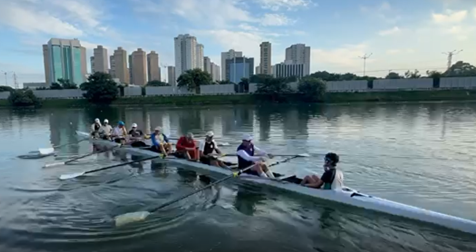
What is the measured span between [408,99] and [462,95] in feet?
38.0

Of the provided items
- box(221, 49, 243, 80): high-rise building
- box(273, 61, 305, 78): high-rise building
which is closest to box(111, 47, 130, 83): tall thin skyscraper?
box(221, 49, 243, 80): high-rise building

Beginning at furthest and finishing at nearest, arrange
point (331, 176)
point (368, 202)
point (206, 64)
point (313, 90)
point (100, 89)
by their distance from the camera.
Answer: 1. point (206, 64)
2. point (100, 89)
3. point (313, 90)
4. point (331, 176)
5. point (368, 202)

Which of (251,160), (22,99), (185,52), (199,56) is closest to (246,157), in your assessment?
(251,160)

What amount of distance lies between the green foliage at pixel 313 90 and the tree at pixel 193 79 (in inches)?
1120

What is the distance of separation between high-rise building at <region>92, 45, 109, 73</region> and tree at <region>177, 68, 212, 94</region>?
297 feet

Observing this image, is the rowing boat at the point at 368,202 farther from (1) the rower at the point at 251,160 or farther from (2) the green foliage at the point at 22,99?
(2) the green foliage at the point at 22,99

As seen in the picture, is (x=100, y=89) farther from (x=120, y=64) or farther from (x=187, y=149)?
(x=120, y=64)

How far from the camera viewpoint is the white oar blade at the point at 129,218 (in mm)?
8125

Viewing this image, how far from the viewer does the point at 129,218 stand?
821cm

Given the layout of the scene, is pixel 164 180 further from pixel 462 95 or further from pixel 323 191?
pixel 462 95

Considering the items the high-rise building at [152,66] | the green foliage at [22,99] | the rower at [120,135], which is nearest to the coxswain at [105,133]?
the rower at [120,135]

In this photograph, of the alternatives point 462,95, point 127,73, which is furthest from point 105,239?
point 127,73

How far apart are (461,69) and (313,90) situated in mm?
60190

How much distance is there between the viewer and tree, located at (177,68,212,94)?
8806 centimetres
